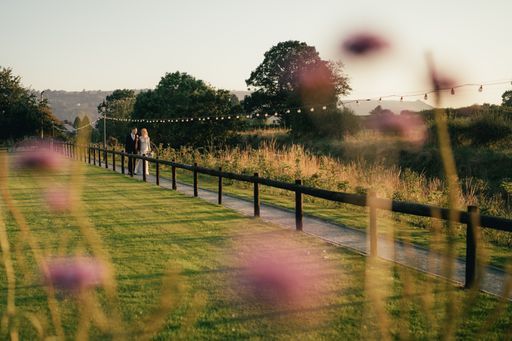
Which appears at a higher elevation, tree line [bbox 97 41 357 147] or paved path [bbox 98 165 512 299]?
tree line [bbox 97 41 357 147]

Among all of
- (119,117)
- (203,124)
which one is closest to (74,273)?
(203,124)

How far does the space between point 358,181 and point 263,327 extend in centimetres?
1303

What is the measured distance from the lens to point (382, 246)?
28.8 feet

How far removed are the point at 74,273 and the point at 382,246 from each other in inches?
197

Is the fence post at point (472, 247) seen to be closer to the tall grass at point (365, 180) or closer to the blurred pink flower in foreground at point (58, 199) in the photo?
the tall grass at point (365, 180)

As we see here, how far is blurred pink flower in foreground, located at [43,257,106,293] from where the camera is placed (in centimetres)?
635

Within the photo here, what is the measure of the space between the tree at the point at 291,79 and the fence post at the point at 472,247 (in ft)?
174

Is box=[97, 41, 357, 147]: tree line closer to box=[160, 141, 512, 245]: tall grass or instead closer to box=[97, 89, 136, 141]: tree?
box=[97, 89, 136, 141]: tree

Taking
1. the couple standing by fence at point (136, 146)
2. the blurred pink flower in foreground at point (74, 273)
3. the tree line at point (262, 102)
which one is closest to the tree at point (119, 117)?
the tree line at point (262, 102)

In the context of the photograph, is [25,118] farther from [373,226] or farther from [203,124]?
[373,226]

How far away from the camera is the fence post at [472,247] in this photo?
623 cm

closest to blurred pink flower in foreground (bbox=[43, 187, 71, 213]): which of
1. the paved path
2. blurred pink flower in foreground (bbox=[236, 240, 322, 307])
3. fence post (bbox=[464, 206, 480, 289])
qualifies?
the paved path

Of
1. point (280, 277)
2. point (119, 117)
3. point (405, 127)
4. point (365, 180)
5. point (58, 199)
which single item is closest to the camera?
point (280, 277)

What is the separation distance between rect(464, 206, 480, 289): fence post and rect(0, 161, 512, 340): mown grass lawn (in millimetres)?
263
